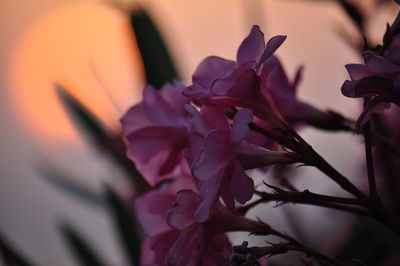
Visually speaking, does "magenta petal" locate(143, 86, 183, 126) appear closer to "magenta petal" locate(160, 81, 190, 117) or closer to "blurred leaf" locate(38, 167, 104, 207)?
"magenta petal" locate(160, 81, 190, 117)

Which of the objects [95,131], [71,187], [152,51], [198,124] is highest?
[198,124]

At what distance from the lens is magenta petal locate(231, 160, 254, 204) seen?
15.7 inches

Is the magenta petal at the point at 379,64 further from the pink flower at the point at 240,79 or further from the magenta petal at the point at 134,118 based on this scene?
the magenta petal at the point at 134,118

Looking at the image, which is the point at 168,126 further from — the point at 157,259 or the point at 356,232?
the point at 356,232

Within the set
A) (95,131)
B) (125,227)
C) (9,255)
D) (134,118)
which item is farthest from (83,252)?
(134,118)

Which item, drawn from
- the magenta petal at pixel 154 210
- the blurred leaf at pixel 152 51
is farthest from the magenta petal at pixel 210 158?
the blurred leaf at pixel 152 51

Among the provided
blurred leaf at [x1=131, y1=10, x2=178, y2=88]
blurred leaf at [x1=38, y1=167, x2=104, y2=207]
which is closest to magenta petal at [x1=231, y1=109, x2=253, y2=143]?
blurred leaf at [x1=131, y1=10, x2=178, y2=88]

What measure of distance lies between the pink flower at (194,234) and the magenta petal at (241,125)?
54mm

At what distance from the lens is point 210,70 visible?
0.46 meters

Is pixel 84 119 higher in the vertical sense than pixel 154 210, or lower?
lower

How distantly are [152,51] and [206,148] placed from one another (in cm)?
59

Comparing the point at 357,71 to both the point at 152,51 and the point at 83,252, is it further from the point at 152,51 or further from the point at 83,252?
the point at 83,252

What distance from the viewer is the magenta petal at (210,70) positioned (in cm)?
45

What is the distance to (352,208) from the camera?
427 mm
